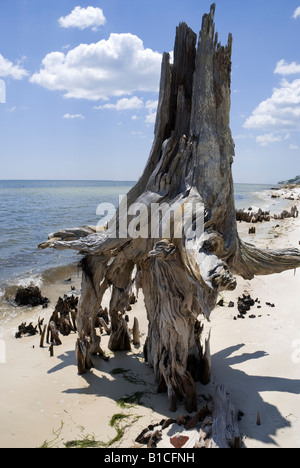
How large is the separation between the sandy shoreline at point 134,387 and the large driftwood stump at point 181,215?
0.46m

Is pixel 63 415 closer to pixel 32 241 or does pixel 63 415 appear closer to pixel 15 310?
pixel 15 310

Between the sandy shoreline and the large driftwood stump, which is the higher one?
the large driftwood stump

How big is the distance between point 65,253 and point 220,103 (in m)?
11.4

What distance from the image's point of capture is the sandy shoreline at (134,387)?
3.96 metres

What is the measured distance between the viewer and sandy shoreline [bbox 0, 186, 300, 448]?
3963mm

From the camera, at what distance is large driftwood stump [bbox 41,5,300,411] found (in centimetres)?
443

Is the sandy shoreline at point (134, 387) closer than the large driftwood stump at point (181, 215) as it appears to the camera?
Yes

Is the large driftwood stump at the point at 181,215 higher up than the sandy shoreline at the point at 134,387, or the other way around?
the large driftwood stump at the point at 181,215

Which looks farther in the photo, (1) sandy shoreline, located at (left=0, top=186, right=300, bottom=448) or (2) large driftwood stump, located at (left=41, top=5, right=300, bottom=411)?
(2) large driftwood stump, located at (left=41, top=5, right=300, bottom=411)

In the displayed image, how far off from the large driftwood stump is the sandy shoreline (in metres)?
0.46

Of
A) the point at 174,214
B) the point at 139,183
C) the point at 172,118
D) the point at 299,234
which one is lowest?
the point at 299,234

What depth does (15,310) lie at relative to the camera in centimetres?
876

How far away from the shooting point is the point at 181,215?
4141 millimetres
